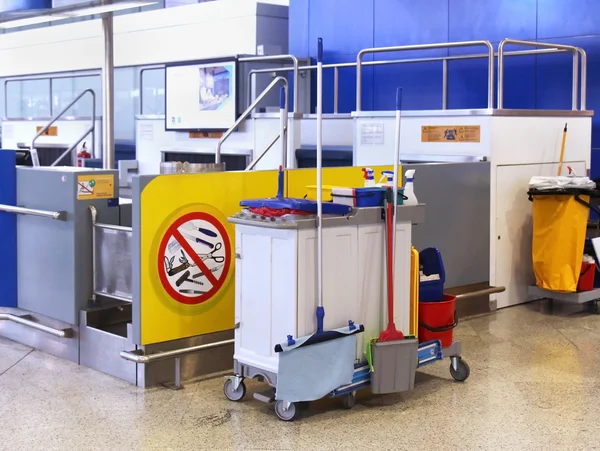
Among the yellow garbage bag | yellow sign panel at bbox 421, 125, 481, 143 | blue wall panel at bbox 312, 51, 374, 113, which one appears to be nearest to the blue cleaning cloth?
the yellow garbage bag

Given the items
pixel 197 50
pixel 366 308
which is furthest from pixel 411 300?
pixel 197 50

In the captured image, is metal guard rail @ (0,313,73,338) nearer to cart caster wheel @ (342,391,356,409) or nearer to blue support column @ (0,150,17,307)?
blue support column @ (0,150,17,307)

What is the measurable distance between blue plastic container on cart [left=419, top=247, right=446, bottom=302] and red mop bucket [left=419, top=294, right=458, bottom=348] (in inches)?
4.1

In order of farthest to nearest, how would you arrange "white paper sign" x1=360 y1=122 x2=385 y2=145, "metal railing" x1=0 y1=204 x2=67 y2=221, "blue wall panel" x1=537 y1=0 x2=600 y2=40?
"blue wall panel" x1=537 y1=0 x2=600 y2=40 < "white paper sign" x1=360 y1=122 x2=385 y2=145 < "metal railing" x1=0 y1=204 x2=67 y2=221

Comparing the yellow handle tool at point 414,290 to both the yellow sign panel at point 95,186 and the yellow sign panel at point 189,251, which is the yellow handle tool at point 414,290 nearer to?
the yellow sign panel at point 189,251

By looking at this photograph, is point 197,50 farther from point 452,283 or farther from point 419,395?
point 419,395

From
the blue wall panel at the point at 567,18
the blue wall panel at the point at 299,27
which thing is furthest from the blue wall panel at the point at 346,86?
the blue wall panel at the point at 567,18

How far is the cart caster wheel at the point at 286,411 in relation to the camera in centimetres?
402

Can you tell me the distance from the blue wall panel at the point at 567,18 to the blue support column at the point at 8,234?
5.40 metres

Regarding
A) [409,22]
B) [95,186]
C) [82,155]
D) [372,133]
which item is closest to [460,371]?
[95,186]

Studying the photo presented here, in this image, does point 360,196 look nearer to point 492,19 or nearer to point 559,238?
point 559,238

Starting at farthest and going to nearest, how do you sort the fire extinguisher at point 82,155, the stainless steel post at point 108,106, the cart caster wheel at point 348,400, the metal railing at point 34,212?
the fire extinguisher at point 82,155
the stainless steel post at point 108,106
the metal railing at point 34,212
the cart caster wheel at point 348,400

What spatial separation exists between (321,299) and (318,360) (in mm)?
267

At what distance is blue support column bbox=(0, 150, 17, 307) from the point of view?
17.5ft
